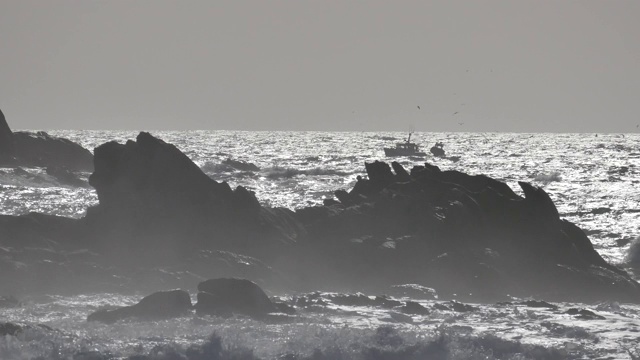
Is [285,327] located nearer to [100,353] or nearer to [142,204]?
[100,353]

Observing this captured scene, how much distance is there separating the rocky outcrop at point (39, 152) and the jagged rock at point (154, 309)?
5197cm

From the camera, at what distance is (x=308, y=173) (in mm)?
88125

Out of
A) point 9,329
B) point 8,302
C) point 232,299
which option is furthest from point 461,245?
point 9,329

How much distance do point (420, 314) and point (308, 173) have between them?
62994 mm

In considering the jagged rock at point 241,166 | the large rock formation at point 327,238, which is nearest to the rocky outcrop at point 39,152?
the jagged rock at point 241,166

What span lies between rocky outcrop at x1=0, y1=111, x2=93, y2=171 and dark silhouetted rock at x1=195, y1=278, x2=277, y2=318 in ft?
170

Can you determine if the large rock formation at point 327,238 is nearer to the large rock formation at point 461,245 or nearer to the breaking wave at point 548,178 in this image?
the large rock formation at point 461,245

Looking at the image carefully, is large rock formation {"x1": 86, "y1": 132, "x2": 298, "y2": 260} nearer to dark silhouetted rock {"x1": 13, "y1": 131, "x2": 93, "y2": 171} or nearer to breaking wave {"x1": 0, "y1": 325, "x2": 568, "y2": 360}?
breaking wave {"x1": 0, "y1": 325, "x2": 568, "y2": 360}

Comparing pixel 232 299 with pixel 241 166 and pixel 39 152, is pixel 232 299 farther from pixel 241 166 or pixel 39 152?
pixel 241 166

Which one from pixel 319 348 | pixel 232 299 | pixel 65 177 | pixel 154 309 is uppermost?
pixel 232 299

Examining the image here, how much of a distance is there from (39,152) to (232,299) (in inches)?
2303

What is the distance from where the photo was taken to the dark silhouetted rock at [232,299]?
77.5 feet

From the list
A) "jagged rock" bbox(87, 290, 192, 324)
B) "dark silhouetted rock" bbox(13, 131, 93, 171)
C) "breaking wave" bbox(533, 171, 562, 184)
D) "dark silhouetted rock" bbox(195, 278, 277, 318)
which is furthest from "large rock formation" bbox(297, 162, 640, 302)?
"breaking wave" bbox(533, 171, 562, 184)

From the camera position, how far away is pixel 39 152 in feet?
258
